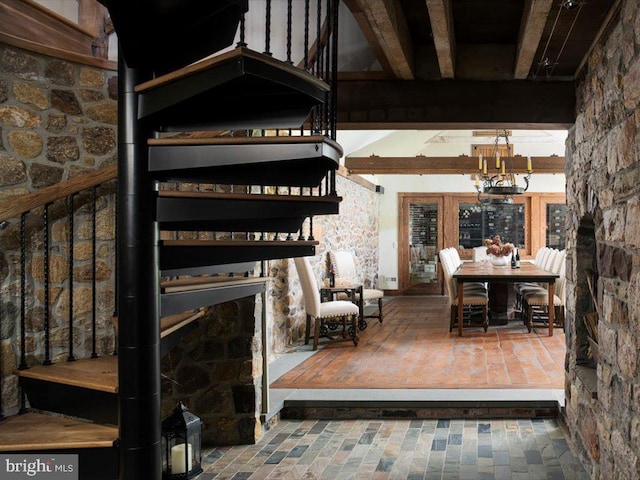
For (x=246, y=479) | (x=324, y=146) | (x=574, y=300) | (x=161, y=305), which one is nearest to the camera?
(x=324, y=146)

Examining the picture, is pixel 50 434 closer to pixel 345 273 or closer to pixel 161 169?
pixel 161 169

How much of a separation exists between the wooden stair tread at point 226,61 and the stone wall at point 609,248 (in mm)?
1249

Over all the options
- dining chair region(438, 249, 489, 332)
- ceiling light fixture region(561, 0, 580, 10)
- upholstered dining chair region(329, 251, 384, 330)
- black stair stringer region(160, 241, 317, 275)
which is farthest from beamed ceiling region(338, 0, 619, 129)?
upholstered dining chair region(329, 251, 384, 330)

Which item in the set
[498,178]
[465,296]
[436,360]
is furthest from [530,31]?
[498,178]

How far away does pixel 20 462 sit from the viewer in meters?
2.30

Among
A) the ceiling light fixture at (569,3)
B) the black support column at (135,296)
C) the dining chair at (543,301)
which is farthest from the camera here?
the dining chair at (543,301)

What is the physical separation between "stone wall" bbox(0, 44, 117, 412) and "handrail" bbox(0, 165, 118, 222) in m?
0.44

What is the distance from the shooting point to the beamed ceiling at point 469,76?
321cm

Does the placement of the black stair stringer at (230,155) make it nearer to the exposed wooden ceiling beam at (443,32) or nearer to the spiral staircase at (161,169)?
the spiral staircase at (161,169)

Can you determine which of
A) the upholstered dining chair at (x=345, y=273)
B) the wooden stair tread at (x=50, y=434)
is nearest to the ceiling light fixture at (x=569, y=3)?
the wooden stair tread at (x=50, y=434)

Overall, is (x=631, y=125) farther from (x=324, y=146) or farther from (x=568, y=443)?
(x=568, y=443)

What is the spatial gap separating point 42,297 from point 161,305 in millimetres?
1083

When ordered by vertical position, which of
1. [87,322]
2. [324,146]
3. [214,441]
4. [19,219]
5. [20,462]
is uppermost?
[324,146]

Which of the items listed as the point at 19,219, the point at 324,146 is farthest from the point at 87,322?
the point at 324,146
